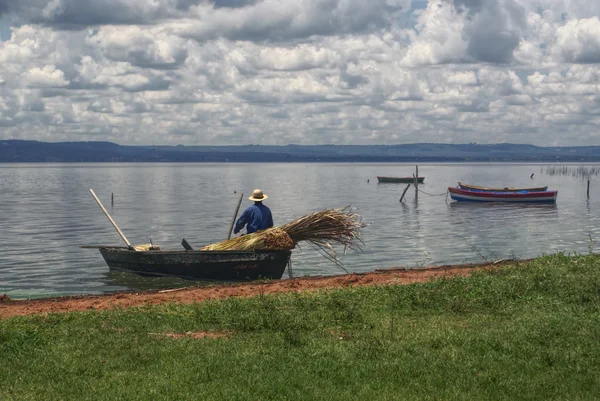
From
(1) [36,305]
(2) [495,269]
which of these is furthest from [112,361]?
(2) [495,269]

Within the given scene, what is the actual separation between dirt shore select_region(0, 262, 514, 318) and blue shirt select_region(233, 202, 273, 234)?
10.8 feet

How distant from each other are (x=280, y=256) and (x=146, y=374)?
1306 centimetres

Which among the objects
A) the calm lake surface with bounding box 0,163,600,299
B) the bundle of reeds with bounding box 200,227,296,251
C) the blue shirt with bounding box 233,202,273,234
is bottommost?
the calm lake surface with bounding box 0,163,600,299

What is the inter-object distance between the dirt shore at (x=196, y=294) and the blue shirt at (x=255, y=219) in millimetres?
3281

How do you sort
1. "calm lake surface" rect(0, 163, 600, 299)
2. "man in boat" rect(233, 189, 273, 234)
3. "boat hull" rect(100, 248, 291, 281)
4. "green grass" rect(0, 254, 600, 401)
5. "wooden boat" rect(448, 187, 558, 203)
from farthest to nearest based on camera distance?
"wooden boat" rect(448, 187, 558, 203) < "calm lake surface" rect(0, 163, 600, 299) < "boat hull" rect(100, 248, 291, 281) < "man in boat" rect(233, 189, 273, 234) < "green grass" rect(0, 254, 600, 401)

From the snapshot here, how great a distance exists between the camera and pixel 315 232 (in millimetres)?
22406

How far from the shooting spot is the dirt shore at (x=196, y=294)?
1617 centimetres

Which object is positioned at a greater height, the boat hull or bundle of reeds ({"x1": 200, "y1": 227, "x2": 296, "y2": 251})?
bundle of reeds ({"x1": 200, "y1": 227, "x2": 296, "y2": 251})

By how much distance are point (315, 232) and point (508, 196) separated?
5377 cm

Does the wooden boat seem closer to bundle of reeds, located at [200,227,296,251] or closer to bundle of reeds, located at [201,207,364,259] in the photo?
bundle of reeds, located at [201,207,364,259]

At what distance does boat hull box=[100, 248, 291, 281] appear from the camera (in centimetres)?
2336

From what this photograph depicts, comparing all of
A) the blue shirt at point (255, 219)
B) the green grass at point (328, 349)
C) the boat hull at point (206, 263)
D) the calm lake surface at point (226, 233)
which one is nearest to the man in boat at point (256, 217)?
the blue shirt at point (255, 219)

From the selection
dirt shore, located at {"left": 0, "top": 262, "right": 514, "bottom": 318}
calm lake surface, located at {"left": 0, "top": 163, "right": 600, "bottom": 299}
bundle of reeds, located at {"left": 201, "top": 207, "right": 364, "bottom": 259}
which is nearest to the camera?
dirt shore, located at {"left": 0, "top": 262, "right": 514, "bottom": 318}

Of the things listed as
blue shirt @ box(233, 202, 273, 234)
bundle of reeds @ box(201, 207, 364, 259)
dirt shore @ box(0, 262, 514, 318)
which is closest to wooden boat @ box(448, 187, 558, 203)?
bundle of reeds @ box(201, 207, 364, 259)
